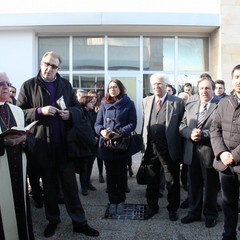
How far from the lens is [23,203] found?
3.54m

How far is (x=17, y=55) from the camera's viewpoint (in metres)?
11.5

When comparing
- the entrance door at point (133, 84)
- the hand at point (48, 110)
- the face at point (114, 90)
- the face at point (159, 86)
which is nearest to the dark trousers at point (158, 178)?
the face at point (159, 86)

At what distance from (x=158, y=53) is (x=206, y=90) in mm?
7741

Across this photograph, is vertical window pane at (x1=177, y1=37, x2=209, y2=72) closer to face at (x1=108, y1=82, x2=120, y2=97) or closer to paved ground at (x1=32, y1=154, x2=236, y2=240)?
face at (x1=108, y1=82, x2=120, y2=97)

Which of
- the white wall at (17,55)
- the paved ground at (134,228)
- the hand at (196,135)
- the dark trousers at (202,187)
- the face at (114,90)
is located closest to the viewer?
the paved ground at (134,228)

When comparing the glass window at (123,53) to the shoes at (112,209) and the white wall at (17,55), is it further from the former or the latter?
the shoes at (112,209)

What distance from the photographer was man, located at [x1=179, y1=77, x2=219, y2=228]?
4434 mm

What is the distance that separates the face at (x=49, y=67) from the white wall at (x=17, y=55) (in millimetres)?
7745

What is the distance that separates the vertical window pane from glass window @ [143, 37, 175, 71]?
295mm

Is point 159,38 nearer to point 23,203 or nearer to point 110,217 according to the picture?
point 110,217

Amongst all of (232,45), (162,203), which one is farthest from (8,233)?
(232,45)

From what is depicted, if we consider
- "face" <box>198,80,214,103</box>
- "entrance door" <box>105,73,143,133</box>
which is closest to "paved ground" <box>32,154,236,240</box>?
"face" <box>198,80,214,103</box>

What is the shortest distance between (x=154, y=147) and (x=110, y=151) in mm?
618

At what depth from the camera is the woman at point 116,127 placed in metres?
4.88
